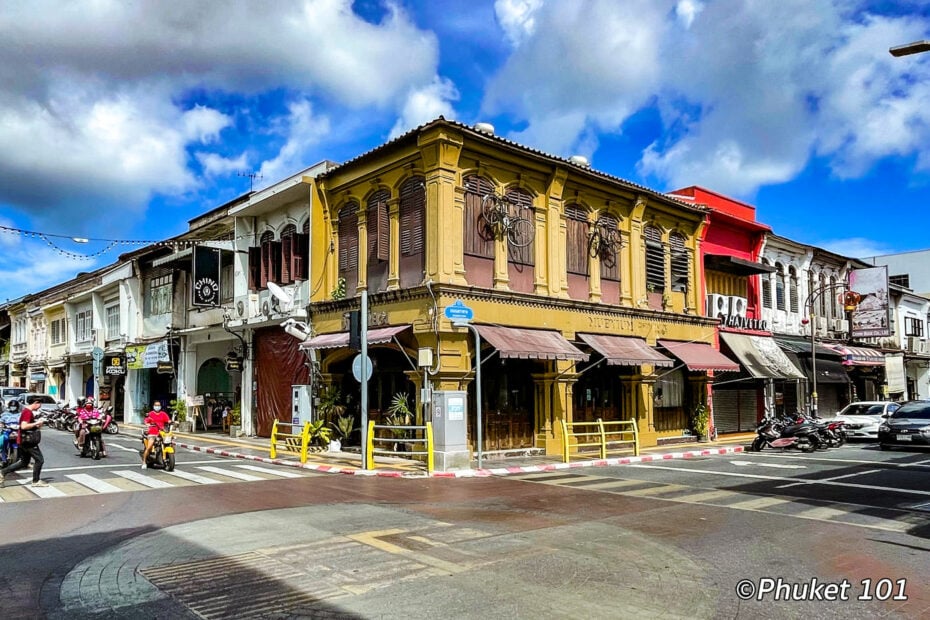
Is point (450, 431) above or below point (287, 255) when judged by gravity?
below

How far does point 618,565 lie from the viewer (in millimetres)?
7375

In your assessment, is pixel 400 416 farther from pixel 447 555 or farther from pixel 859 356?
pixel 859 356

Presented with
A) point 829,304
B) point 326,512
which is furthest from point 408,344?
point 829,304

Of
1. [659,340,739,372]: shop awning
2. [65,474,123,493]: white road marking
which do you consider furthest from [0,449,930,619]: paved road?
[659,340,739,372]: shop awning

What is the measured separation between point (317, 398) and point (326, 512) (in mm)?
11202

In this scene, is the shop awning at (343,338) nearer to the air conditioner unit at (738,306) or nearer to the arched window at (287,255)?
the arched window at (287,255)

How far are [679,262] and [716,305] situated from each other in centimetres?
305

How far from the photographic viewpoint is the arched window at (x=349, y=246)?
805 inches

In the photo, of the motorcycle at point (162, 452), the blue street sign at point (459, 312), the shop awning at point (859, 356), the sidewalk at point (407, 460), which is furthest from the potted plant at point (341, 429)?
the shop awning at point (859, 356)

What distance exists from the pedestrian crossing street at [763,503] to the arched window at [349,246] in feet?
28.0

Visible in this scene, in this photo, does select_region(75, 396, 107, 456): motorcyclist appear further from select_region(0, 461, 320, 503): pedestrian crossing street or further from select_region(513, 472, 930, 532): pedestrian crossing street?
select_region(513, 472, 930, 532): pedestrian crossing street

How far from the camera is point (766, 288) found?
3097cm

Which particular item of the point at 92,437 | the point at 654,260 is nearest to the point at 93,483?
the point at 92,437

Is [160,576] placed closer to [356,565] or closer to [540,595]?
[356,565]
